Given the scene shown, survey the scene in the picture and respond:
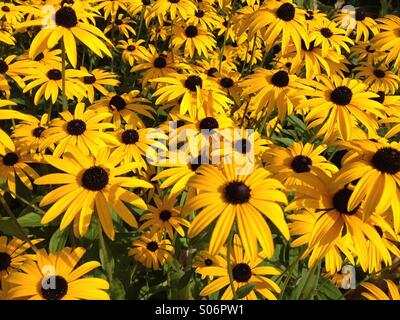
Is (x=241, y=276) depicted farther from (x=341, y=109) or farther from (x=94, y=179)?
(x=341, y=109)

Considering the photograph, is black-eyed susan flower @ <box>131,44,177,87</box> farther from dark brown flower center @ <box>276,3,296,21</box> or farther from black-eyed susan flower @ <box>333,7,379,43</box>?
black-eyed susan flower @ <box>333,7,379,43</box>

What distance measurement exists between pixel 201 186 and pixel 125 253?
1.35m

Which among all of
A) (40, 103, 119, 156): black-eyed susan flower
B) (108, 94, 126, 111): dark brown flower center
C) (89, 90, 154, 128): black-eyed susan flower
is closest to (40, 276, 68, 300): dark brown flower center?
(40, 103, 119, 156): black-eyed susan flower

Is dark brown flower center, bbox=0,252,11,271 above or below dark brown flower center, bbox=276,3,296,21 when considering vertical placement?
below

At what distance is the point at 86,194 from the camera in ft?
6.34

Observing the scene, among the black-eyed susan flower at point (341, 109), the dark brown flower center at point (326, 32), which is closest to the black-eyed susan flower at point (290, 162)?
the black-eyed susan flower at point (341, 109)

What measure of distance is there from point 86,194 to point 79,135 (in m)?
0.80

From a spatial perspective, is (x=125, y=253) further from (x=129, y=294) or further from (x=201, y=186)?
(x=201, y=186)

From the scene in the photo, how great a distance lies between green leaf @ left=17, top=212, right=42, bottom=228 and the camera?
2.56 meters

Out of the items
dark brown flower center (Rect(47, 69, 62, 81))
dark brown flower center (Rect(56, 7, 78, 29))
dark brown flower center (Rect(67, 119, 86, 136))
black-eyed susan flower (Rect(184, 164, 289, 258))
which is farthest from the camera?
dark brown flower center (Rect(47, 69, 62, 81))

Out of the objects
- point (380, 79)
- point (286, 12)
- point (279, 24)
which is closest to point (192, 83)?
point (279, 24)

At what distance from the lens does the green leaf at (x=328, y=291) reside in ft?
9.30
